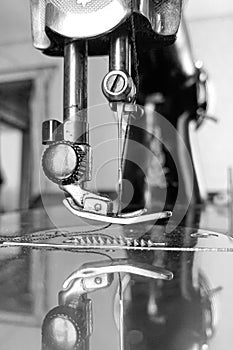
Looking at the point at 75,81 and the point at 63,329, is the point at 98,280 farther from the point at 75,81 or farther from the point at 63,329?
the point at 75,81

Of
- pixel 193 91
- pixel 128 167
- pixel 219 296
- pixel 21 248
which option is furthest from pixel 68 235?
pixel 193 91

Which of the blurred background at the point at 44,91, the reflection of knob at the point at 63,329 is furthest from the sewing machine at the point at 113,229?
the blurred background at the point at 44,91

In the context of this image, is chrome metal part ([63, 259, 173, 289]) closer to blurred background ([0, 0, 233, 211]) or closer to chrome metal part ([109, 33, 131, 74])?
chrome metal part ([109, 33, 131, 74])

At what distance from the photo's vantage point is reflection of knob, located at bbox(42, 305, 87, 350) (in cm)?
28

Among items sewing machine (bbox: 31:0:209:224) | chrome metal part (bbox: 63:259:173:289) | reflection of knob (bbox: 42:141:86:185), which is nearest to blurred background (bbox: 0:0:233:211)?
sewing machine (bbox: 31:0:209:224)

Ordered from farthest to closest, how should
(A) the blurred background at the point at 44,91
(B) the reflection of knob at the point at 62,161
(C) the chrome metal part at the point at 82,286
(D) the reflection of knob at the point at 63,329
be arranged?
1. (A) the blurred background at the point at 44,91
2. (B) the reflection of knob at the point at 62,161
3. (C) the chrome metal part at the point at 82,286
4. (D) the reflection of knob at the point at 63,329

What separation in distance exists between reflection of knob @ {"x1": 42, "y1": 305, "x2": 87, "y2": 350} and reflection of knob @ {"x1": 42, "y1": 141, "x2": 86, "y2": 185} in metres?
0.31

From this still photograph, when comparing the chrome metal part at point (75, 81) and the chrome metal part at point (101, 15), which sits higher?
the chrome metal part at point (101, 15)

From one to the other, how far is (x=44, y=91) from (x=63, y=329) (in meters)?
3.26

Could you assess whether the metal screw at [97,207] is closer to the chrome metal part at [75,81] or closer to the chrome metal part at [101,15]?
the chrome metal part at [75,81]

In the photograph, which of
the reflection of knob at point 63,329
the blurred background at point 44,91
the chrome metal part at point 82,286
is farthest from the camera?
the blurred background at point 44,91

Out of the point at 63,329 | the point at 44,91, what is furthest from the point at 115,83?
the point at 44,91

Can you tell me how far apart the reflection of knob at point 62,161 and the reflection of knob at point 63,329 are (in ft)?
1.02

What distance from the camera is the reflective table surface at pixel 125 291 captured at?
286 mm
